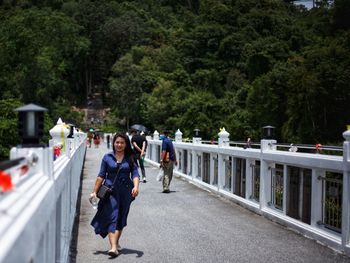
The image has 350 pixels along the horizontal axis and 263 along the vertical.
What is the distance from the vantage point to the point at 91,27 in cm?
11200

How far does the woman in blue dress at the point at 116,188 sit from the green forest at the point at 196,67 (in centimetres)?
2990

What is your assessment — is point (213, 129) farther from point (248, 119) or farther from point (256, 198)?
point (256, 198)

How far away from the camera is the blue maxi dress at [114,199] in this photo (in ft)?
25.4

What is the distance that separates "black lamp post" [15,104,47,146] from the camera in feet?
14.8

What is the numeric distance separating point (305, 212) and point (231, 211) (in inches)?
109

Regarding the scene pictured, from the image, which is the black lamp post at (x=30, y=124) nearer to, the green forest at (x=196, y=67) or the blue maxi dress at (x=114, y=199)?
the blue maxi dress at (x=114, y=199)

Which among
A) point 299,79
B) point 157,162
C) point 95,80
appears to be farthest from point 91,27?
point 157,162

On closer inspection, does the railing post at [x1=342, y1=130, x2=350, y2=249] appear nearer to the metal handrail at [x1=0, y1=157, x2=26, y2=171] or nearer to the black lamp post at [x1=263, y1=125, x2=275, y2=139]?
the black lamp post at [x1=263, y1=125, x2=275, y2=139]

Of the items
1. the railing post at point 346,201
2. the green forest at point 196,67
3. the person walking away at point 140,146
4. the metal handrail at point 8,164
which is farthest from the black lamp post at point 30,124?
the green forest at point 196,67

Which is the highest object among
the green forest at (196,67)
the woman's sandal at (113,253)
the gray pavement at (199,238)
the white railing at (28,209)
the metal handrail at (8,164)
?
the green forest at (196,67)

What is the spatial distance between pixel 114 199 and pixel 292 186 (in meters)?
3.78

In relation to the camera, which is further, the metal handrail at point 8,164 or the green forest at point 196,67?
the green forest at point 196,67

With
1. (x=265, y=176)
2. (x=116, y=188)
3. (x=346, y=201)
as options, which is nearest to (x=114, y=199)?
(x=116, y=188)

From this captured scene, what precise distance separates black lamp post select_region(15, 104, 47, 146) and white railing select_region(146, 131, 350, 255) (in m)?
4.86
